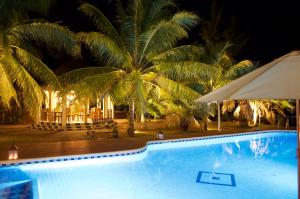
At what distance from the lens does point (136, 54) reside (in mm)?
12906

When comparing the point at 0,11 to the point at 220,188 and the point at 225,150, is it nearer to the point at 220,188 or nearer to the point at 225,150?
the point at 220,188

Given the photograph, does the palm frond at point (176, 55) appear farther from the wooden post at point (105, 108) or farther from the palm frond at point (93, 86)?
the wooden post at point (105, 108)

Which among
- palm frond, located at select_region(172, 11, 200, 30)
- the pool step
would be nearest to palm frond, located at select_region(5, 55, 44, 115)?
palm frond, located at select_region(172, 11, 200, 30)

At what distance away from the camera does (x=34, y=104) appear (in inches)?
385

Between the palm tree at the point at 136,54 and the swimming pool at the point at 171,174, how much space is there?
7.19 feet

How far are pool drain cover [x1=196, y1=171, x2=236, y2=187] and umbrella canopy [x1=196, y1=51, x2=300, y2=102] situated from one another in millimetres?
4242

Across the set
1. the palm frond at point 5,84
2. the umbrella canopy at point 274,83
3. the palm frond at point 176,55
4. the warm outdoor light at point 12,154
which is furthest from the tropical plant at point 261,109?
the umbrella canopy at point 274,83

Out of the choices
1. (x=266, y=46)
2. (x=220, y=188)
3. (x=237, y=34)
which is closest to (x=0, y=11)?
(x=220, y=188)

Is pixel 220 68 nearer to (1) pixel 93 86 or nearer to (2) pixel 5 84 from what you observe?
(1) pixel 93 86

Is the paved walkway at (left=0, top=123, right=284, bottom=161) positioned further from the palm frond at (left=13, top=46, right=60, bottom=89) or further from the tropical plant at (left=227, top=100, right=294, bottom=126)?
the tropical plant at (left=227, top=100, right=294, bottom=126)

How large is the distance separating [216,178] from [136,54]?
20.8 feet

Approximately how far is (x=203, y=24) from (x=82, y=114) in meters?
14.8

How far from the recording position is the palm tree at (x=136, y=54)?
11953 millimetres

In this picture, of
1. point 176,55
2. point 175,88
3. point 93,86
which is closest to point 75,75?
point 93,86
